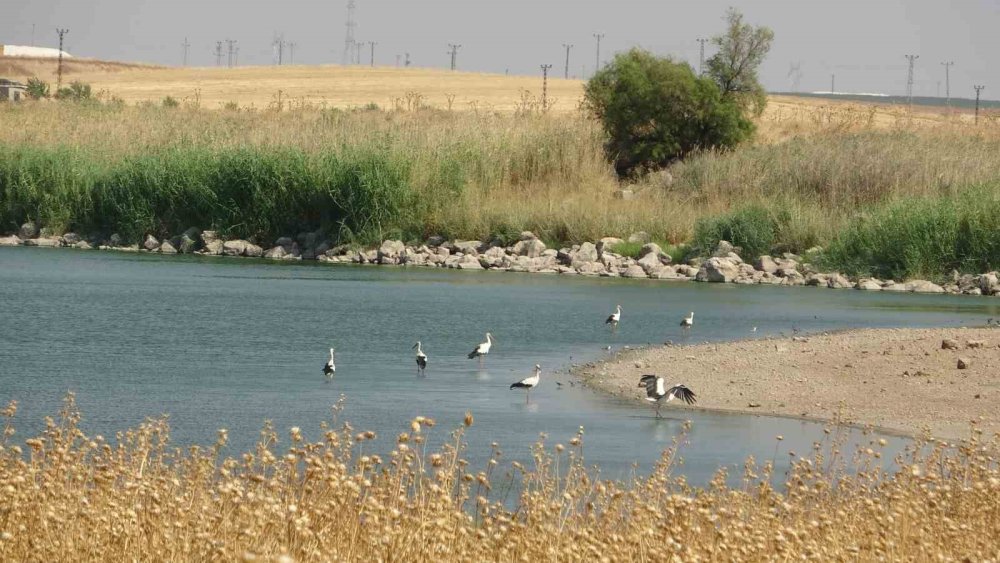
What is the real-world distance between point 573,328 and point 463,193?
25.4 meters

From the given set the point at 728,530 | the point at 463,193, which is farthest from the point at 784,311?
the point at 728,530

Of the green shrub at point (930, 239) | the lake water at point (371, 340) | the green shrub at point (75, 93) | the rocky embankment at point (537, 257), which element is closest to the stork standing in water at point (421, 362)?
the lake water at point (371, 340)

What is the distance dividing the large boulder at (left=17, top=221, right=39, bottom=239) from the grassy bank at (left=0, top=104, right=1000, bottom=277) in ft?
1.58

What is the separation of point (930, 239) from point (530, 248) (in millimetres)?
14660

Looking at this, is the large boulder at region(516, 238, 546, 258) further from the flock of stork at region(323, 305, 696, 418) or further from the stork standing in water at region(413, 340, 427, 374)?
the stork standing in water at region(413, 340, 427, 374)

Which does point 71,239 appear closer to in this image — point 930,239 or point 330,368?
point 930,239

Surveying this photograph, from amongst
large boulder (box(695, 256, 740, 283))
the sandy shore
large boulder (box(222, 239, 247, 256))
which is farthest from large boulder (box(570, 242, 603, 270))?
the sandy shore

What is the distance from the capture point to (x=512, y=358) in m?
25.5

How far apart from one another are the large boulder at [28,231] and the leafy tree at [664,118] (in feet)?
85.6

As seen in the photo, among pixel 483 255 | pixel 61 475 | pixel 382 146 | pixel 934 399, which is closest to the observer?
pixel 61 475

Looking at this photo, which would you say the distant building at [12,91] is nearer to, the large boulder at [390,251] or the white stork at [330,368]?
the large boulder at [390,251]

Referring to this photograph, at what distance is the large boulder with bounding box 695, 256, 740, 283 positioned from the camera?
1919 inches

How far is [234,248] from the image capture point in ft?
181

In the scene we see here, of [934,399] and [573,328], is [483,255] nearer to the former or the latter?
[573,328]
